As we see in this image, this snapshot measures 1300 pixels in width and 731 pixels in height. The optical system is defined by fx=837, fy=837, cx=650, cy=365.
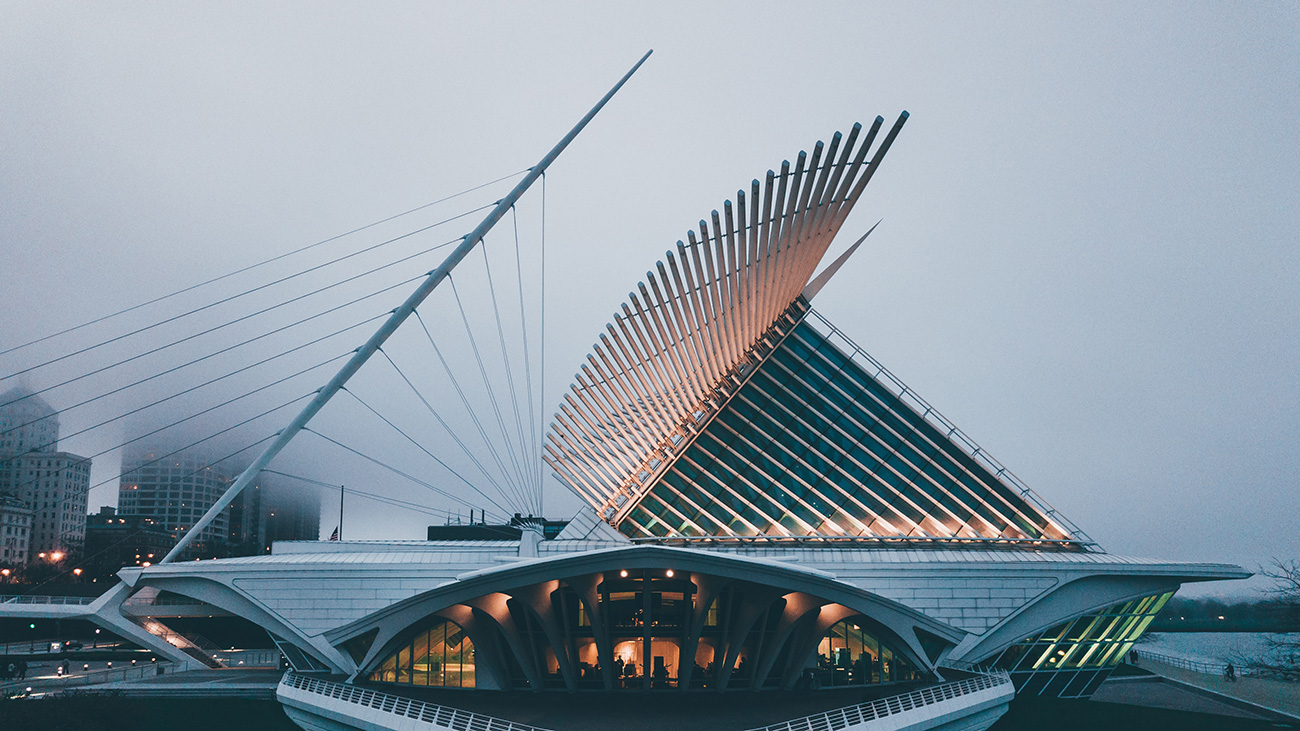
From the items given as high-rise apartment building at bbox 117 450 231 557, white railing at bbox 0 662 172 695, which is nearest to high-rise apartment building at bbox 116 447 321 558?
high-rise apartment building at bbox 117 450 231 557

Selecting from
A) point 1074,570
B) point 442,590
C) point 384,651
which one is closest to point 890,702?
point 1074,570

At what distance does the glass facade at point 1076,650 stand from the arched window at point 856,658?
354cm

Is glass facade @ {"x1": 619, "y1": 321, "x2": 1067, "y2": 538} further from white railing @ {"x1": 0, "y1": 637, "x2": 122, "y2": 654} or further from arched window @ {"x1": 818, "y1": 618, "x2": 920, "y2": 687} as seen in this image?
white railing @ {"x1": 0, "y1": 637, "x2": 122, "y2": 654}

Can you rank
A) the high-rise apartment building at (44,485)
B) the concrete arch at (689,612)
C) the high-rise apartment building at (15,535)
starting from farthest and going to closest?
the high-rise apartment building at (44,485) → the high-rise apartment building at (15,535) → the concrete arch at (689,612)

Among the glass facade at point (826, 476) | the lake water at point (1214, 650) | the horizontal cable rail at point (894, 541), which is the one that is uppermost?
the glass facade at point (826, 476)

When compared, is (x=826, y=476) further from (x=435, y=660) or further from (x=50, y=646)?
(x=50, y=646)

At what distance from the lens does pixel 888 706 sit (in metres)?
22.7

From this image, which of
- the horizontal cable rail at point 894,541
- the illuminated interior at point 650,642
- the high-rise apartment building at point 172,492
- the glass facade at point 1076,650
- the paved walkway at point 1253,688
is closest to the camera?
the illuminated interior at point 650,642

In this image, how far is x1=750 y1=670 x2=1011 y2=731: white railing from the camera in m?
21.9

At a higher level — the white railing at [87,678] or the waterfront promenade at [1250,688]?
the white railing at [87,678]

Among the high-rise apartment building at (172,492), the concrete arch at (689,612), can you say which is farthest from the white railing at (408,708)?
the high-rise apartment building at (172,492)

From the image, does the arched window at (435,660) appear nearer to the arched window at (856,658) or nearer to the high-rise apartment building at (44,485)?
the arched window at (856,658)

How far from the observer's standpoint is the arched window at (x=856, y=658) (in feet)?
102

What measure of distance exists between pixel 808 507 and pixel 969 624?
7.37m
